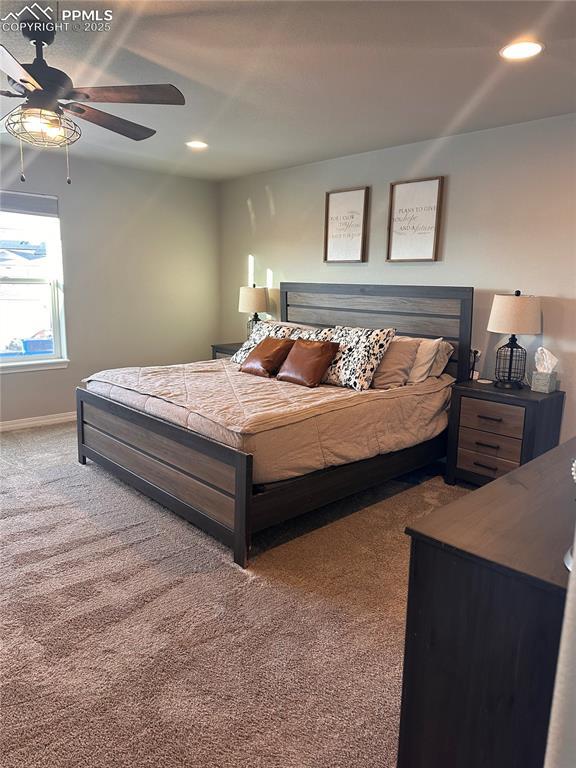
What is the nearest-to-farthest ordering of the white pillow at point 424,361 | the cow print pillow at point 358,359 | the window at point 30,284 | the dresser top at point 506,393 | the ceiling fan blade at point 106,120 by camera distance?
the ceiling fan blade at point 106,120 → the dresser top at point 506,393 → the cow print pillow at point 358,359 → the white pillow at point 424,361 → the window at point 30,284

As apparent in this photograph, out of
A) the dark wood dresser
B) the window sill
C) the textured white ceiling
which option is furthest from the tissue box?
the window sill

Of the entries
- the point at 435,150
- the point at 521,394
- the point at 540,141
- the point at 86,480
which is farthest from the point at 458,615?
the point at 435,150

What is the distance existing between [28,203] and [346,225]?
9.17ft

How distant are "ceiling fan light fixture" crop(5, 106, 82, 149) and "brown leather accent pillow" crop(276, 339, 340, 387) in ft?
6.55

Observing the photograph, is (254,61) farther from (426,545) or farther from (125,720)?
(125,720)

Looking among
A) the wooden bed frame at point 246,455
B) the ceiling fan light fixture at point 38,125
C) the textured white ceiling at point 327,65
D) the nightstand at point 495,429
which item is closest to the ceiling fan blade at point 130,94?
the ceiling fan light fixture at point 38,125

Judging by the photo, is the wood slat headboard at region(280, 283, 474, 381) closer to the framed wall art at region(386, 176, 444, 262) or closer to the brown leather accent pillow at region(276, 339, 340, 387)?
the framed wall art at region(386, 176, 444, 262)

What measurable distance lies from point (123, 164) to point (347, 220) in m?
2.25

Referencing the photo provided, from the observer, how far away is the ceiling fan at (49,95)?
2.19 m

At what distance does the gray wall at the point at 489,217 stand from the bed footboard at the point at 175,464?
227 cm

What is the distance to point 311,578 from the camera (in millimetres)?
2537

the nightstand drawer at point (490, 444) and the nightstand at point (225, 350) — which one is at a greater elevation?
the nightstand at point (225, 350)

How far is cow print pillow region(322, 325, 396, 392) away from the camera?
366 cm

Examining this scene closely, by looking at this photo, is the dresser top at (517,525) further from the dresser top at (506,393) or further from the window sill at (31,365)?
the window sill at (31,365)
